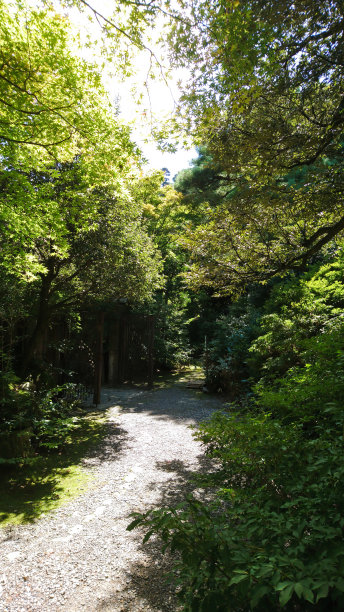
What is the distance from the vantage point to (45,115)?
14.3 feet

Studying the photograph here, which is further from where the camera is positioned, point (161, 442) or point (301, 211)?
point (161, 442)

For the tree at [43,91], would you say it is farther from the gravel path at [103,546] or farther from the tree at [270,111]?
the gravel path at [103,546]

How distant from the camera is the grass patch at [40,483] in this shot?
3.34 m

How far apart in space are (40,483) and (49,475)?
8.5 inches

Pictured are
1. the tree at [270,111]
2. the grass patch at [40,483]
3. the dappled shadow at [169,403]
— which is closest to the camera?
the grass patch at [40,483]

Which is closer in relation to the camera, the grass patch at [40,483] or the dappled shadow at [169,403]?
the grass patch at [40,483]

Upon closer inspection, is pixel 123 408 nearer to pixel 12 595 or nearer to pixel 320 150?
pixel 12 595

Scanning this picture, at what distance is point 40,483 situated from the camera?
13.0 ft

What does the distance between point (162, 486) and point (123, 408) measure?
4.23m

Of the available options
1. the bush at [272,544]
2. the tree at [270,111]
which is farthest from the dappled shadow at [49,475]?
the tree at [270,111]

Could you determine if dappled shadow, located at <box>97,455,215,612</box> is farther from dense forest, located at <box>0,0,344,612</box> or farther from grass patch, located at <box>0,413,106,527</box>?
grass patch, located at <box>0,413,106,527</box>

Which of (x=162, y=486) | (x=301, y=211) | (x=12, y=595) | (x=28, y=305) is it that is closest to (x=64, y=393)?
(x=28, y=305)

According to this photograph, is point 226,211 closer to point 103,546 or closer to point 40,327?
point 40,327

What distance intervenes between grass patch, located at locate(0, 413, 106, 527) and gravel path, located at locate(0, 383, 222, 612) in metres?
0.16
